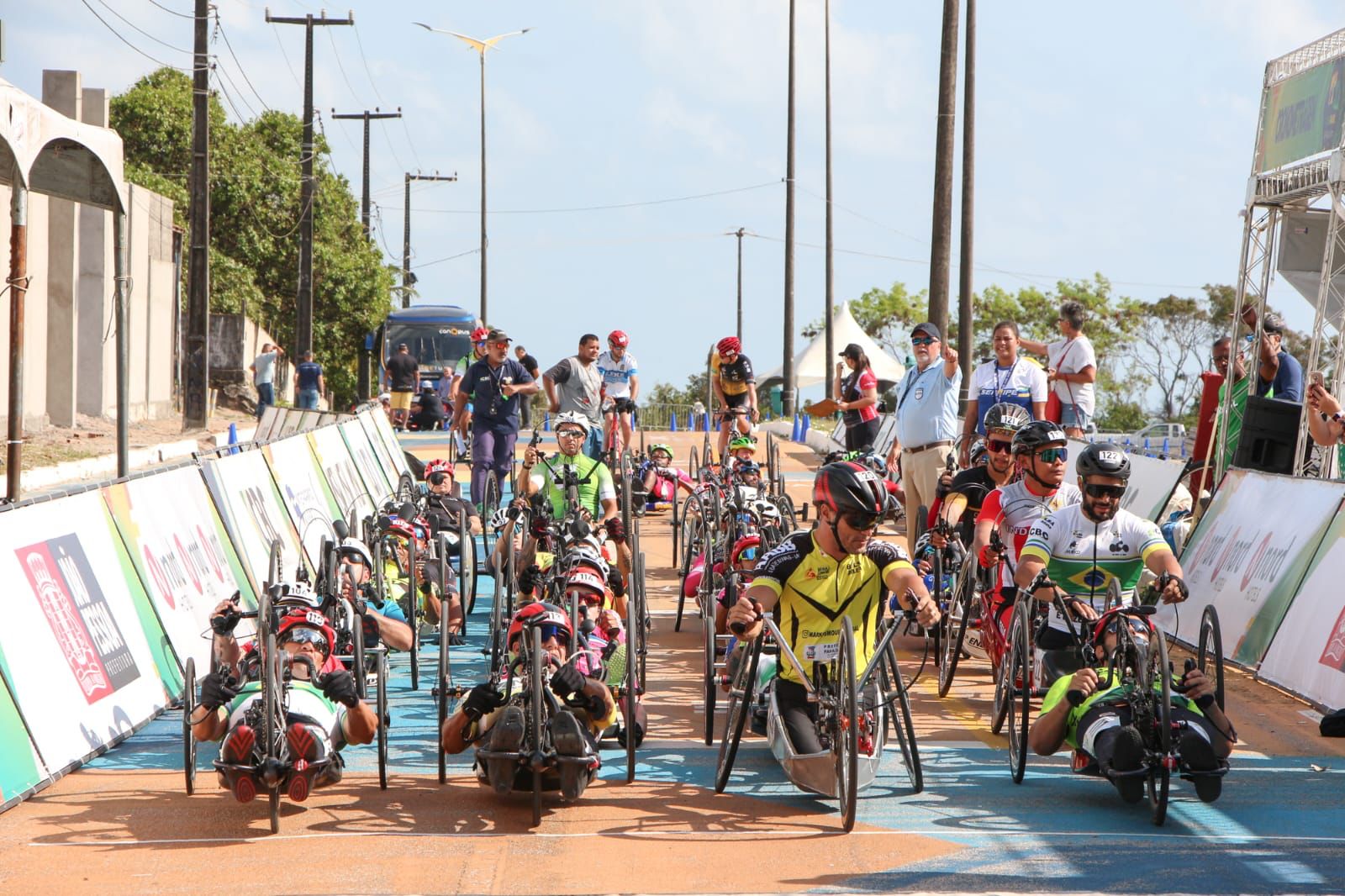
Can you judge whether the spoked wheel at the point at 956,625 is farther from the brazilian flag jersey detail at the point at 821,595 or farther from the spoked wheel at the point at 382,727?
the spoked wheel at the point at 382,727

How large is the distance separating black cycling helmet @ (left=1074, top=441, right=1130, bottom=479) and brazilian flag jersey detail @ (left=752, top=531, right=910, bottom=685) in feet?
3.65

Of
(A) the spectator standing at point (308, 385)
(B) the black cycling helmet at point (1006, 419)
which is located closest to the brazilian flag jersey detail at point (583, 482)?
(B) the black cycling helmet at point (1006, 419)

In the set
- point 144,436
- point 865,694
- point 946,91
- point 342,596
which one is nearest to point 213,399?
point 144,436

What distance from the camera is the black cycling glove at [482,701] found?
7164mm

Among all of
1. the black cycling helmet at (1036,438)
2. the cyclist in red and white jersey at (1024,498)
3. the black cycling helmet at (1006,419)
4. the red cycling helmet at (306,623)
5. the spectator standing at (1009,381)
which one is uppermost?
the spectator standing at (1009,381)

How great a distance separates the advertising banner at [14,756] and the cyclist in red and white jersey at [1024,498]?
4.77 m

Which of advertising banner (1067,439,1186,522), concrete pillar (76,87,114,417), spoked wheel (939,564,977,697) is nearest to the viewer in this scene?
spoked wheel (939,564,977,697)

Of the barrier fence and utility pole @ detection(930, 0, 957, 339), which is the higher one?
utility pole @ detection(930, 0, 957, 339)

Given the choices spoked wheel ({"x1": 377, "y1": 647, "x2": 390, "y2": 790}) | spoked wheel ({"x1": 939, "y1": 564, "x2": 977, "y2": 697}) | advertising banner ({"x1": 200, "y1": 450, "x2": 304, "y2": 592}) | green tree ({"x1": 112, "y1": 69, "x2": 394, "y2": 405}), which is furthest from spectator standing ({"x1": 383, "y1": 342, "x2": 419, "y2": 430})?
spoked wheel ({"x1": 377, "y1": 647, "x2": 390, "y2": 790})

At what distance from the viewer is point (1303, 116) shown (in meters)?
14.5

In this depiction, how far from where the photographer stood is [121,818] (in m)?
7.05

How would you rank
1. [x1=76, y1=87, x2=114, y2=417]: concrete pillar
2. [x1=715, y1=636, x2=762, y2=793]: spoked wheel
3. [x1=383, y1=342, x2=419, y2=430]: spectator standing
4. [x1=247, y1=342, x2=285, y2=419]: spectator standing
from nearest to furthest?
1. [x1=715, y1=636, x2=762, y2=793]: spoked wheel
2. [x1=76, y1=87, x2=114, y2=417]: concrete pillar
3. [x1=247, y1=342, x2=285, y2=419]: spectator standing
4. [x1=383, y1=342, x2=419, y2=430]: spectator standing

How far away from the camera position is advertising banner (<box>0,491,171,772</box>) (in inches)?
297

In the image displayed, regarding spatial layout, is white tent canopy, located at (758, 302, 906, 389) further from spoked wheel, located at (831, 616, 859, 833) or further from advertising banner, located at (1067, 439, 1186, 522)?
spoked wheel, located at (831, 616, 859, 833)
